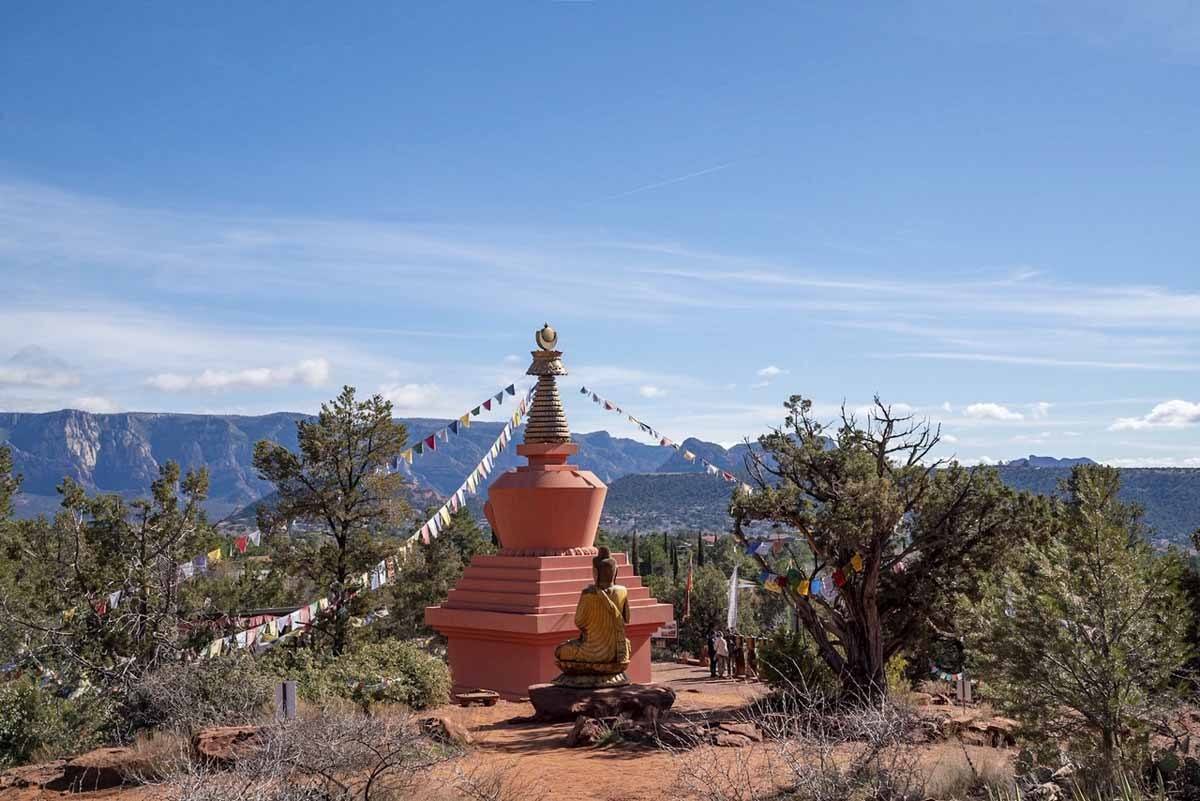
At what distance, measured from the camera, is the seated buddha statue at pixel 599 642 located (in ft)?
55.4

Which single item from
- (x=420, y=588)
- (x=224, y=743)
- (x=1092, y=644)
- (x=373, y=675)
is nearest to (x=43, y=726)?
(x=224, y=743)

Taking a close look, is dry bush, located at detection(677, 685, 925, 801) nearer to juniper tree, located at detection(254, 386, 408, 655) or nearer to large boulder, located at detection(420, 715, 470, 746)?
large boulder, located at detection(420, 715, 470, 746)

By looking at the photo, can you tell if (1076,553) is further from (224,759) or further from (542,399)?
(542,399)

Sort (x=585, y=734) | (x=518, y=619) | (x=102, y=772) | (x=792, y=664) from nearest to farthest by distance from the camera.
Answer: (x=102, y=772) < (x=585, y=734) < (x=792, y=664) < (x=518, y=619)

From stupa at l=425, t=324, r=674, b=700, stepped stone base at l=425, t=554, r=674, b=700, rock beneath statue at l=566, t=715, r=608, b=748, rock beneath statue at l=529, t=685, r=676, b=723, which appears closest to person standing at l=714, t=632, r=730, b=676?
stupa at l=425, t=324, r=674, b=700

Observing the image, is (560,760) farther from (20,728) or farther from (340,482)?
(340,482)

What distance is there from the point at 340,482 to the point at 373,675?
740cm

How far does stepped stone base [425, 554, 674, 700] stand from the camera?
1981 centimetres

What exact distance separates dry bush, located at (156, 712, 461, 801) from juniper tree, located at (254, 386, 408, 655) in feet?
41.0

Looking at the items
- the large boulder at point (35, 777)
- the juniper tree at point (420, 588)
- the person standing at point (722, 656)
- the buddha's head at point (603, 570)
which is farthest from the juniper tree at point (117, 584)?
the person standing at point (722, 656)

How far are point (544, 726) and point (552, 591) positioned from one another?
4125 mm

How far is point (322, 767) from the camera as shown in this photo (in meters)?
10.0

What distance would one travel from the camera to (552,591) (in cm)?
2022

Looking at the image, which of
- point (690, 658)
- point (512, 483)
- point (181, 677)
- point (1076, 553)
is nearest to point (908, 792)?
point (1076, 553)
